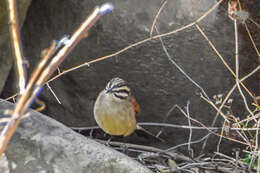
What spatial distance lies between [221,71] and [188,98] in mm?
515

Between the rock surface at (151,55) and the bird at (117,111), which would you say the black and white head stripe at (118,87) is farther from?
the rock surface at (151,55)

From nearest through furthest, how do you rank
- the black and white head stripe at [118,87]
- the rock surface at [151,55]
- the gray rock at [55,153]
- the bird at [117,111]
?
the gray rock at [55,153] → the rock surface at [151,55] → the black and white head stripe at [118,87] → the bird at [117,111]

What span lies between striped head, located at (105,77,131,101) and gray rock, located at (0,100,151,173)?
5.41ft

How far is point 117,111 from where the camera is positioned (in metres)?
5.73

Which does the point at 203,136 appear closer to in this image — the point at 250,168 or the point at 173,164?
the point at 173,164

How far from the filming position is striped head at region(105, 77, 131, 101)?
5.03m

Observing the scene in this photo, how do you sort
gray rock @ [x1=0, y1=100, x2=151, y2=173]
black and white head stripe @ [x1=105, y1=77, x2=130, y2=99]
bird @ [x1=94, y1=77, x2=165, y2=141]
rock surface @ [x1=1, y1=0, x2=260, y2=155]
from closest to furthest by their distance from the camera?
gray rock @ [x1=0, y1=100, x2=151, y2=173] → rock surface @ [x1=1, y1=0, x2=260, y2=155] → black and white head stripe @ [x1=105, y1=77, x2=130, y2=99] → bird @ [x1=94, y1=77, x2=165, y2=141]

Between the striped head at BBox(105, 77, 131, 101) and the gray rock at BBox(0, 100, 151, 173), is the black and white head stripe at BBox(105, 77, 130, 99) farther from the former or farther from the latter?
the gray rock at BBox(0, 100, 151, 173)

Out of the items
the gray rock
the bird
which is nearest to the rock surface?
the bird

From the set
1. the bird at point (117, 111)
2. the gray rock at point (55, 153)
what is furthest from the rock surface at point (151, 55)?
the gray rock at point (55, 153)

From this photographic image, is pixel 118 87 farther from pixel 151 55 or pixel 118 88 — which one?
pixel 151 55

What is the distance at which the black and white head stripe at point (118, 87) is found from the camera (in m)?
5.03

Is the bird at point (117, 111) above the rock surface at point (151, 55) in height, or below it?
below

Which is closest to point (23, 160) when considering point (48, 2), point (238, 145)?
point (48, 2)
